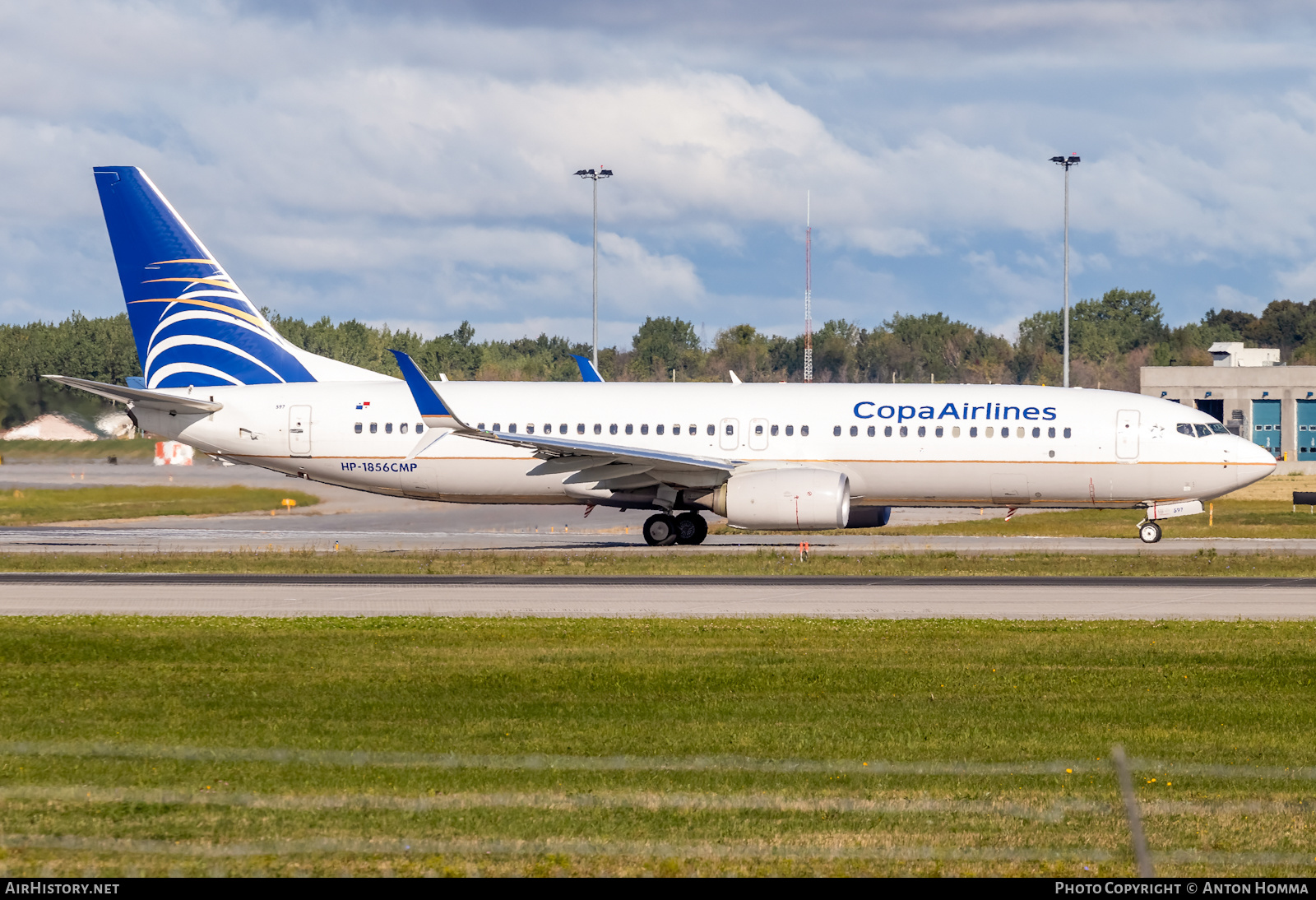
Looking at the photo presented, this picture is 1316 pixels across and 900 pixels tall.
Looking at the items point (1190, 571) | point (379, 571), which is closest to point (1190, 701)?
point (1190, 571)

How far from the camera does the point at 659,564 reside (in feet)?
106

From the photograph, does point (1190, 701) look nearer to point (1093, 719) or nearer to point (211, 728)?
point (1093, 719)

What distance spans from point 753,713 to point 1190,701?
4737mm

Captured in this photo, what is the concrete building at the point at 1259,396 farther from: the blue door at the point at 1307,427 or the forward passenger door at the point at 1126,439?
the forward passenger door at the point at 1126,439

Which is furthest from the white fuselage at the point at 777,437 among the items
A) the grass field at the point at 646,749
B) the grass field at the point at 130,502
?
the grass field at the point at 646,749

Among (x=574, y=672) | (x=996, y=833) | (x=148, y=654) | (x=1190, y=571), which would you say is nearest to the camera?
(x=996, y=833)

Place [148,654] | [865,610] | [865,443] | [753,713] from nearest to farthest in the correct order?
[753,713] → [148,654] → [865,610] → [865,443]

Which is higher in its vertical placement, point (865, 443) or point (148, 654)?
point (865, 443)

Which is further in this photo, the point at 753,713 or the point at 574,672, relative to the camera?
the point at 574,672

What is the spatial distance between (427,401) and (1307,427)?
91.5m

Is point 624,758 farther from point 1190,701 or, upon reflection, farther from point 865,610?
point 865,610

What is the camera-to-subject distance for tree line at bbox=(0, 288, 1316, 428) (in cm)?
12888

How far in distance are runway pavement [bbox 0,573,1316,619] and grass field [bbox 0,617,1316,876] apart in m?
2.32

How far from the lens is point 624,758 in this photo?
12.6 m
